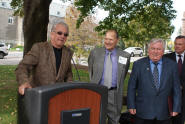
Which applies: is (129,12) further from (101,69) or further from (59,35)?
(59,35)

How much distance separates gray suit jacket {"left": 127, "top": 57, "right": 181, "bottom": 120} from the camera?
9.86 ft

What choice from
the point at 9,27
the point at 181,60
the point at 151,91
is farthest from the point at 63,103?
the point at 9,27

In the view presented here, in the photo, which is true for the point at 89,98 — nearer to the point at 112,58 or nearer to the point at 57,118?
the point at 57,118

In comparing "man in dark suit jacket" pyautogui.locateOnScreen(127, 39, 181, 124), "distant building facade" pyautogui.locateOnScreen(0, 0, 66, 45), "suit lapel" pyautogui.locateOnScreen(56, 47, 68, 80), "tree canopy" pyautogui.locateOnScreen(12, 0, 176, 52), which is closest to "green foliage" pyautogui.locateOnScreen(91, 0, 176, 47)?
"tree canopy" pyautogui.locateOnScreen(12, 0, 176, 52)

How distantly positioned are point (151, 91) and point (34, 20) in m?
4.63

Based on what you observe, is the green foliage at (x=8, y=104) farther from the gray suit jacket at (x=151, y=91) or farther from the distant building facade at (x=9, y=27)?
the distant building facade at (x=9, y=27)

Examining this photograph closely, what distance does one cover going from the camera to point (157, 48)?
9.78 ft

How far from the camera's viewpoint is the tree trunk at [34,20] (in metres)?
6.75

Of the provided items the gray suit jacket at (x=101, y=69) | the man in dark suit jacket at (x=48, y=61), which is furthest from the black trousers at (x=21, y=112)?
the gray suit jacket at (x=101, y=69)

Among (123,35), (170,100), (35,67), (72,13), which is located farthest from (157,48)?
(72,13)

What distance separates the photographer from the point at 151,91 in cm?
300

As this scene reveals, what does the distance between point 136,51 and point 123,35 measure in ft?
95.6

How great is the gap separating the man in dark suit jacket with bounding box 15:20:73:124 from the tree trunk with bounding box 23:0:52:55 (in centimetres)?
435

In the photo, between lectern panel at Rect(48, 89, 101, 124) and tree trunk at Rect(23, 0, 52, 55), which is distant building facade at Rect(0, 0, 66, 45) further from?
lectern panel at Rect(48, 89, 101, 124)
